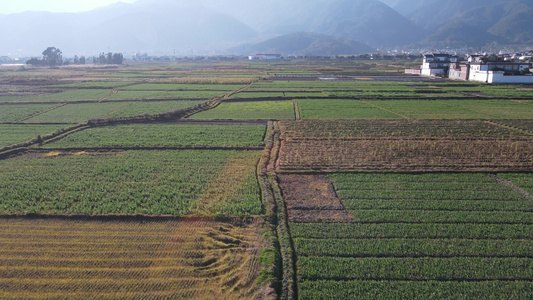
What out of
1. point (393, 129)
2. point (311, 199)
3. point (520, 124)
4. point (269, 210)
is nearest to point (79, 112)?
point (269, 210)

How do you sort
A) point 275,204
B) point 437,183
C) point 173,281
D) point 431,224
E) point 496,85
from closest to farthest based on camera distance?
point 173,281 → point 431,224 → point 275,204 → point 437,183 → point 496,85

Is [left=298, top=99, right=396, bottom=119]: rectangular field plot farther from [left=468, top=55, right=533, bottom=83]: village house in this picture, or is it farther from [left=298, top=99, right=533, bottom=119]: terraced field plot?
[left=468, top=55, right=533, bottom=83]: village house

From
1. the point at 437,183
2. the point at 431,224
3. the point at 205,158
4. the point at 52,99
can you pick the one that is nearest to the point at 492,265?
the point at 431,224

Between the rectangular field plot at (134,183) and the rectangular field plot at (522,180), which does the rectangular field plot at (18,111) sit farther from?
the rectangular field plot at (522,180)

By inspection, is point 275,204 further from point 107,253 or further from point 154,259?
point 107,253

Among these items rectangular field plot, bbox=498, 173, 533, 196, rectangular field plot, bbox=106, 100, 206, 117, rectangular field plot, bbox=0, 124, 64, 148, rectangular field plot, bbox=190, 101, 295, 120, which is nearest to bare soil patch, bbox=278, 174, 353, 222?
rectangular field plot, bbox=498, 173, 533, 196

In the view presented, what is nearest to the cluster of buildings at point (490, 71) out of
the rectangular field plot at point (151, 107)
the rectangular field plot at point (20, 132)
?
the rectangular field plot at point (151, 107)
